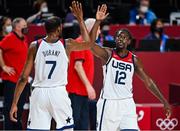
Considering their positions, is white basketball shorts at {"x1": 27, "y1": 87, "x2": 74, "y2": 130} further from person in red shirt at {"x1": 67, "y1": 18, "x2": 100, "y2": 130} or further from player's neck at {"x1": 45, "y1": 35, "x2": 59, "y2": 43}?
person in red shirt at {"x1": 67, "y1": 18, "x2": 100, "y2": 130}

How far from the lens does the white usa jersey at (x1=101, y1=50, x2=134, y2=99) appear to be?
9203mm

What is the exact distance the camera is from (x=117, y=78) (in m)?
9.22

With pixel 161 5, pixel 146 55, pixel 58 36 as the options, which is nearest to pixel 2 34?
pixel 146 55

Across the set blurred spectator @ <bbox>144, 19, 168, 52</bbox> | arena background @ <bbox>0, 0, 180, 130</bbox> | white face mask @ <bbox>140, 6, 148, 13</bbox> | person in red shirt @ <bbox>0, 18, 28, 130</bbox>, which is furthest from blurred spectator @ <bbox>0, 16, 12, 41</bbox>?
white face mask @ <bbox>140, 6, 148, 13</bbox>

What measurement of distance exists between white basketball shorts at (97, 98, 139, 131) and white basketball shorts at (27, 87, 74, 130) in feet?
1.48

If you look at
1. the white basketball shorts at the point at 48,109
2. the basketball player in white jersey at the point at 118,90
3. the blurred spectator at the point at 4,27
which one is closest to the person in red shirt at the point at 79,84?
the basketball player in white jersey at the point at 118,90

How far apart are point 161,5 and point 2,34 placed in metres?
8.79

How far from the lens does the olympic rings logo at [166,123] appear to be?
470 inches

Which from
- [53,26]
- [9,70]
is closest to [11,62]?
[9,70]

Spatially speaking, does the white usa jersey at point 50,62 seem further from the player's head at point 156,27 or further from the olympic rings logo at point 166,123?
the player's head at point 156,27

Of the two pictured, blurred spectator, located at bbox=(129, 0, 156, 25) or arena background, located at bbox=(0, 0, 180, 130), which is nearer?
arena background, located at bbox=(0, 0, 180, 130)

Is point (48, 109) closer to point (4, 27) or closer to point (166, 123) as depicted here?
point (166, 123)

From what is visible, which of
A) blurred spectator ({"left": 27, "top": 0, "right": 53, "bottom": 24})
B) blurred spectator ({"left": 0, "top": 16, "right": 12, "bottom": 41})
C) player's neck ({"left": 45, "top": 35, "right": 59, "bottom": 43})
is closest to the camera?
player's neck ({"left": 45, "top": 35, "right": 59, "bottom": 43})

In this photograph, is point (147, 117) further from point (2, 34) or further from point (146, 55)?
point (2, 34)
